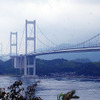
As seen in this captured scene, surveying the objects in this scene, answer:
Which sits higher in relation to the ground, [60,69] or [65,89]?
[60,69]

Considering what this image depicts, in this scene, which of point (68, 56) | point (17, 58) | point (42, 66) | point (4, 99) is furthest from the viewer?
point (68, 56)

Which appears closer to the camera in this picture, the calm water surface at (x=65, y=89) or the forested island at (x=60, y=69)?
the calm water surface at (x=65, y=89)

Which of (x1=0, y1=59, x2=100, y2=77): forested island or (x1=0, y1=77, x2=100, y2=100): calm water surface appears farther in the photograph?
(x1=0, y1=59, x2=100, y2=77): forested island

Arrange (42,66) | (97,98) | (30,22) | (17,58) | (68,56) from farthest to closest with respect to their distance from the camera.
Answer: (68,56) → (42,66) → (17,58) → (30,22) → (97,98)

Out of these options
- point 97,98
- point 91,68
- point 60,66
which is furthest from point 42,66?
point 97,98

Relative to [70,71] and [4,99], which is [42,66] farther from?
[4,99]

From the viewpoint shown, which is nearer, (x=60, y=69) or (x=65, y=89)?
(x=65, y=89)

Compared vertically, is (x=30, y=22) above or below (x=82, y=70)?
above

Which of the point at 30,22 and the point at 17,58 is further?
the point at 17,58
